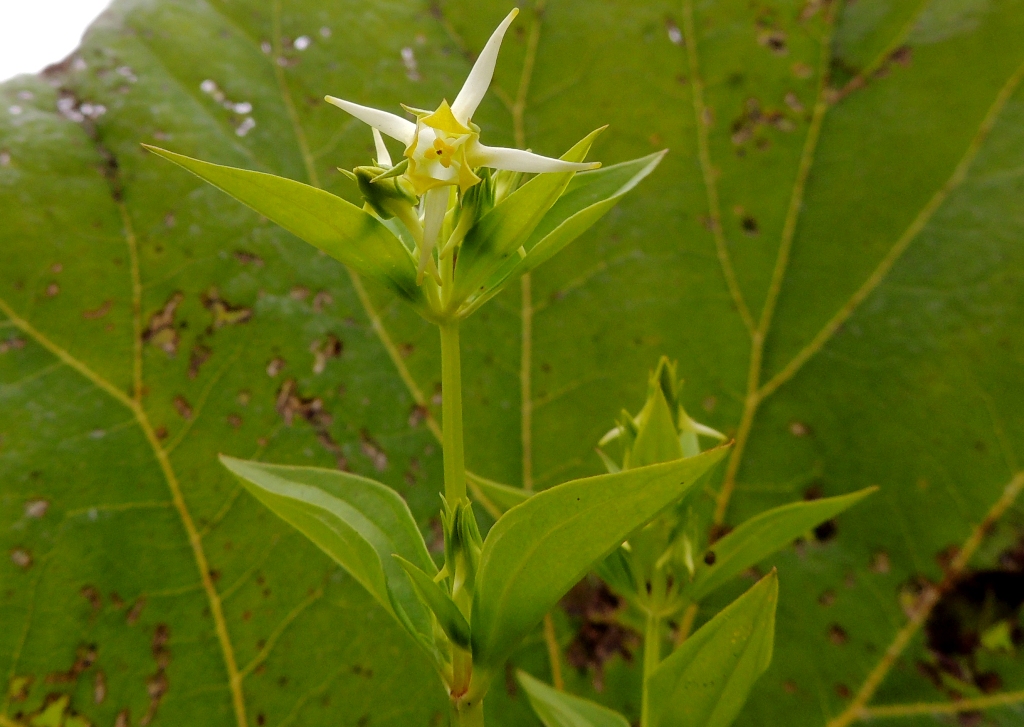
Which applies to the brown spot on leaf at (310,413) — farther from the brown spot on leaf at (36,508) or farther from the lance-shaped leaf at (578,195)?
the lance-shaped leaf at (578,195)

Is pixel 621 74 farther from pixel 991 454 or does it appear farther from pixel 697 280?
pixel 991 454

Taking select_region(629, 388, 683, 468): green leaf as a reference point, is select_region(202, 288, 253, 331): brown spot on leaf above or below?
above

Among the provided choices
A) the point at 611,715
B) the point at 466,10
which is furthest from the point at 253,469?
the point at 466,10

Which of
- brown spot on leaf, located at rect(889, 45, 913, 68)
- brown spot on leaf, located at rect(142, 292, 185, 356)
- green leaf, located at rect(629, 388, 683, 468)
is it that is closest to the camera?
green leaf, located at rect(629, 388, 683, 468)

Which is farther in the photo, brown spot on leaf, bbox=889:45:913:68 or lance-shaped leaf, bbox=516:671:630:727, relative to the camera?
brown spot on leaf, bbox=889:45:913:68

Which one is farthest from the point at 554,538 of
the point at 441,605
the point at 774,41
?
the point at 774,41

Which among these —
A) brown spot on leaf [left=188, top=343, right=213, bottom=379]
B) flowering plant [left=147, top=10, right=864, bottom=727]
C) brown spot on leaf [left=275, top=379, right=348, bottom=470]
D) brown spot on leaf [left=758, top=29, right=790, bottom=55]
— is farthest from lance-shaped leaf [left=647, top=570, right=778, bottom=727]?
brown spot on leaf [left=758, top=29, right=790, bottom=55]

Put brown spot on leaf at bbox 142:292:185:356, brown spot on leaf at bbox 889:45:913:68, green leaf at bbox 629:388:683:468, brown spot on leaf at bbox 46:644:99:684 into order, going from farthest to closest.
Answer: brown spot on leaf at bbox 889:45:913:68
brown spot on leaf at bbox 142:292:185:356
brown spot on leaf at bbox 46:644:99:684
green leaf at bbox 629:388:683:468

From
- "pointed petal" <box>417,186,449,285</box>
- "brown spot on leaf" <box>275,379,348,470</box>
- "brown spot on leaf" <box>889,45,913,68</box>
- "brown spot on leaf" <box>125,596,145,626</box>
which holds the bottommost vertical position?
"brown spot on leaf" <box>125,596,145,626</box>

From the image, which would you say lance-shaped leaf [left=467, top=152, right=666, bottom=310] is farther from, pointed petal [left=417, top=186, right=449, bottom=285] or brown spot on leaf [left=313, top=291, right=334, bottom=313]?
brown spot on leaf [left=313, top=291, right=334, bottom=313]
